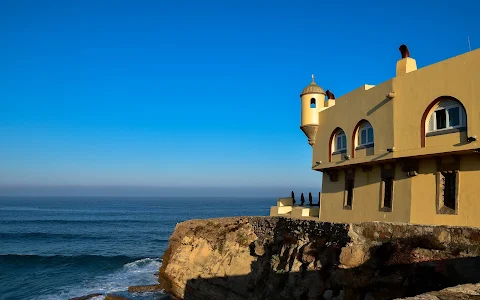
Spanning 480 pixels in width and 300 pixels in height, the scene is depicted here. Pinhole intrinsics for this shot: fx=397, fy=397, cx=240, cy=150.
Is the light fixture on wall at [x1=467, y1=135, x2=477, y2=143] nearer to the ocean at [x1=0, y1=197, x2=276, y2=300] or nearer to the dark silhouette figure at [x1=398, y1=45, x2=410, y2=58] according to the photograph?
the dark silhouette figure at [x1=398, y1=45, x2=410, y2=58]

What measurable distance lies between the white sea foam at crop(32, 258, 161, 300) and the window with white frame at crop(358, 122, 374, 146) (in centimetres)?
1972

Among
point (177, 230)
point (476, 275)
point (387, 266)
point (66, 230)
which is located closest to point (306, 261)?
point (387, 266)

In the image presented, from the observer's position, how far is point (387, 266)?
39.8 feet

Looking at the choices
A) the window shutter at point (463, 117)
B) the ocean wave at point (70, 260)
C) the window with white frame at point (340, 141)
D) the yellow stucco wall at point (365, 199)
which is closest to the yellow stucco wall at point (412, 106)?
the window shutter at point (463, 117)

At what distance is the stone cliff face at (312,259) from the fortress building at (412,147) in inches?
137

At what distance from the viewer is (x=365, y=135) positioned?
19.7 meters

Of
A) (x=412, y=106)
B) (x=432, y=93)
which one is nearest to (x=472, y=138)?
(x=432, y=93)

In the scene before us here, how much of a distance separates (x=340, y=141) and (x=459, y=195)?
829 cm

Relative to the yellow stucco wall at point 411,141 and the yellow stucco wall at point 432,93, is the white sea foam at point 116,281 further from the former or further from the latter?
the yellow stucco wall at point 432,93

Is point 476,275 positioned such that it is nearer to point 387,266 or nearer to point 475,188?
point 387,266

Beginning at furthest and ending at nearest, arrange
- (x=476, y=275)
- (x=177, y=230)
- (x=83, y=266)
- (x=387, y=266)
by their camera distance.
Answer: (x=83, y=266) < (x=177, y=230) < (x=387, y=266) < (x=476, y=275)

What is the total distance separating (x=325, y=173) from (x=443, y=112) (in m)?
9.71

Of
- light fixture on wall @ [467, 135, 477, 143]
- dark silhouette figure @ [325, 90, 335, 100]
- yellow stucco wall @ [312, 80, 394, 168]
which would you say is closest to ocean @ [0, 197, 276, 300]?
yellow stucco wall @ [312, 80, 394, 168]

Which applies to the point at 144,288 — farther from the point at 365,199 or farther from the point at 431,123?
the point at 431,123
